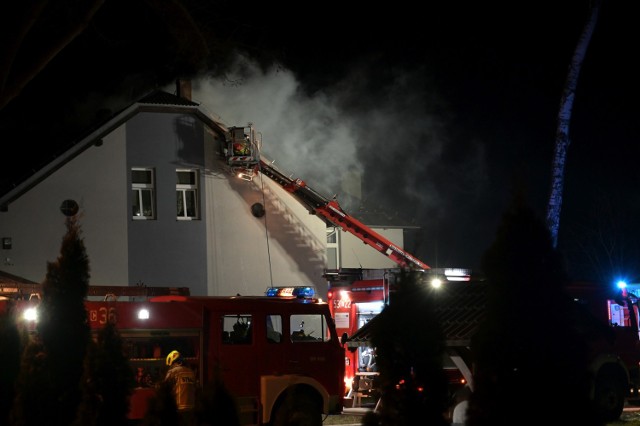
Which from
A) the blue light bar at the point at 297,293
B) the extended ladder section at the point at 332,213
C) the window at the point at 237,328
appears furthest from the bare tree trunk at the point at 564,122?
the window at the point at 237,328

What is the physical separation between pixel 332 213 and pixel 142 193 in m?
5.28

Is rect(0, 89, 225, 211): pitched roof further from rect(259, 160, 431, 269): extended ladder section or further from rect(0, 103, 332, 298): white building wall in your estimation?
rect(259, 160, 431, 269): extended ladder section

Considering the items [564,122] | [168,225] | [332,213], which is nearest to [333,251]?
[332,213]

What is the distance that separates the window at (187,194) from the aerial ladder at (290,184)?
4.05ft

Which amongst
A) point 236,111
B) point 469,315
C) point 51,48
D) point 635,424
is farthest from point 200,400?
point 236,111

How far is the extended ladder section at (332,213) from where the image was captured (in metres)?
24.2

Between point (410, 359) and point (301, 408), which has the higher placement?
point (410, 359)

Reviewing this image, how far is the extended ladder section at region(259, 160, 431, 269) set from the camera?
79.4 ft

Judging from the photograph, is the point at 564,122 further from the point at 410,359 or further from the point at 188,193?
the point at 410,359

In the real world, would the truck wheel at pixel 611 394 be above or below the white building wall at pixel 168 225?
below

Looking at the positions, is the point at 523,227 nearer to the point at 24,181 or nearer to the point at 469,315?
the point at 469,315

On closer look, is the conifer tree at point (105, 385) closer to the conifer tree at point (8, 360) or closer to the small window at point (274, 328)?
the conifer tree at point (8, 360)

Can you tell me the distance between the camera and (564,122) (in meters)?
21.4

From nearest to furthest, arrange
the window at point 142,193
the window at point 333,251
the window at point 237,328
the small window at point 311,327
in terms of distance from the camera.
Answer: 1. the window at point 237,328
2. the small window at point 311,327
3. the window at point 142,193
4. the window at point 333,251
